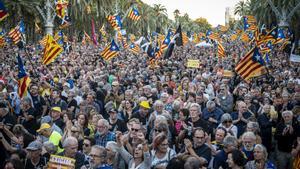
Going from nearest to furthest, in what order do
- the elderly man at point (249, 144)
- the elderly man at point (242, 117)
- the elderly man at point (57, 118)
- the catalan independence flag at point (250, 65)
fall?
1. the elderly man at point (249, 144)
2. the elderly man at point (57, 118)
3. the elderly man at point (242, 117)
4. the catalan independence flag at point (250, 65)

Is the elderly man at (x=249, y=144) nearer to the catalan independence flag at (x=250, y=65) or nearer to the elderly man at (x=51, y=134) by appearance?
the elderly man at (x=51, y=134)

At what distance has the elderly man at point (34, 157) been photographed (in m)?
5.86

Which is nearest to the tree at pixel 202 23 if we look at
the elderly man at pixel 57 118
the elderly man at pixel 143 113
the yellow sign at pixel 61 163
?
the elderly man at pixel 143 113

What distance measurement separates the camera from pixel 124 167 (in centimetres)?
595

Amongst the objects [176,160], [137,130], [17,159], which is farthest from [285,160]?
[17,159]

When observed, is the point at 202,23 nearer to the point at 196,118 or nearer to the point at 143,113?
the point at 143,113

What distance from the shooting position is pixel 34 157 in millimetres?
5906

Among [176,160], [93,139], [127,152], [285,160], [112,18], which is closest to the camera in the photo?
[176,160]

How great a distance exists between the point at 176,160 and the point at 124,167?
140 centimetres

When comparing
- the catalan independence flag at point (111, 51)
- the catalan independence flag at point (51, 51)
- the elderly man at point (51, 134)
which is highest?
the catalan independence flag at point (111, 51)

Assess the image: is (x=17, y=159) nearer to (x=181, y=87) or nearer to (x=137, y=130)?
(x=137, y=130)

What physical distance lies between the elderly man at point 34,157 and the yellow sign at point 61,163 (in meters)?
0.77

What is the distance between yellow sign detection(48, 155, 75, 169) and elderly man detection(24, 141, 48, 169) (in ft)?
2.52

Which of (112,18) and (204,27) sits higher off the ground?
(204,27)
